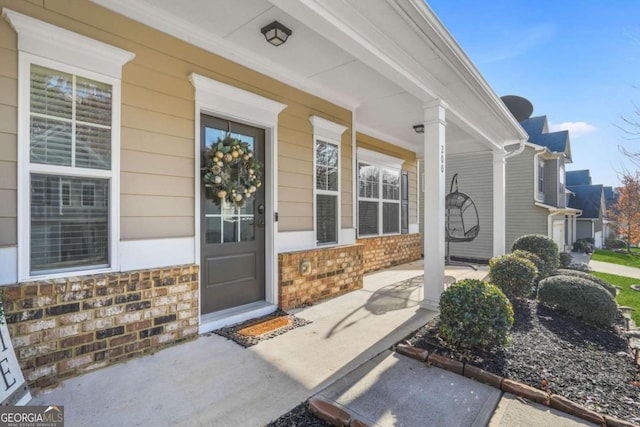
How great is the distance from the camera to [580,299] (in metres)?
3.60

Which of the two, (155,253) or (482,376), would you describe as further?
(155,253)

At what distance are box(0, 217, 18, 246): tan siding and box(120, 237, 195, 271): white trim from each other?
25.5 inches

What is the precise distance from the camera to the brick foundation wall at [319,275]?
3.82m

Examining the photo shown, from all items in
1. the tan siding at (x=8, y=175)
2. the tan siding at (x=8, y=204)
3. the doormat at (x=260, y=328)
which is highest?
the tan siding at (x=8, y=175)

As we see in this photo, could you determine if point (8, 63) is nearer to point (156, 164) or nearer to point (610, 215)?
point (156, 164)

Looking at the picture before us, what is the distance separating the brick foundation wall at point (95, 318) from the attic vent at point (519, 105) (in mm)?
A: 13542

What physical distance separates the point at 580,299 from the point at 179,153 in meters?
4.77

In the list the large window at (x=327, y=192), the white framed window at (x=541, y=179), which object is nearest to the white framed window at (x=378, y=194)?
the large window at (x=327, y=192)

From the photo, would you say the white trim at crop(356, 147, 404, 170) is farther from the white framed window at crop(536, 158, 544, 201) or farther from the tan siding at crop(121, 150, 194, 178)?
the white framed window at crop(536, 158, 544, 201)

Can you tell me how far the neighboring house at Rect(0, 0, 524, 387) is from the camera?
2195 mm

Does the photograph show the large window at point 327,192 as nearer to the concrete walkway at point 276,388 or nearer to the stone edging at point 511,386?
the concrete walkway at point 276,388

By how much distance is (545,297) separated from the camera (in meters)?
3.98

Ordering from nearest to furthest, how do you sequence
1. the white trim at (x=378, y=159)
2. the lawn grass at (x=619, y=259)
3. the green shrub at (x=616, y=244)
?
the white trim at (x=378, y=159) → the lawn grass at (x=619, y=259) → the green shrub at (x=616, y=244)

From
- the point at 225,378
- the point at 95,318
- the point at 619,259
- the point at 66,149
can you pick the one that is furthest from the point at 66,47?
the point at 619,259
